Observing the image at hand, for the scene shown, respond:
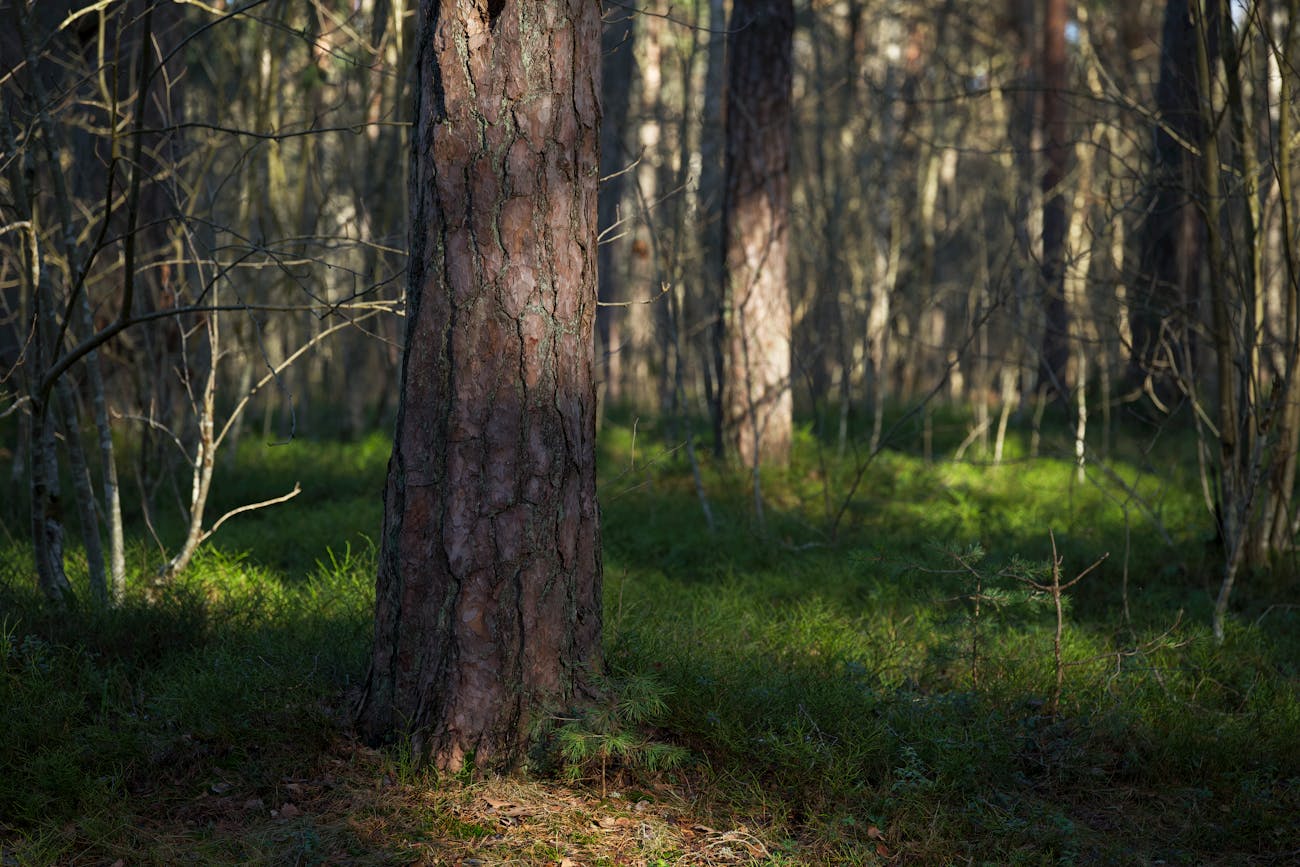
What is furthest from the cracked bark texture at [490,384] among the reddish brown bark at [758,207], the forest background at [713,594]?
the reddish brown bark at [758,207]

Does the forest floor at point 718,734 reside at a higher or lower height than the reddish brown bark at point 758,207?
lower

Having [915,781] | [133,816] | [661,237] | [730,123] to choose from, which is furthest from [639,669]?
[730,123]

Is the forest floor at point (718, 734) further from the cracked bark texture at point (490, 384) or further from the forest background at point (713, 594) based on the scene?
the cracked bark texture at point (490, 384)

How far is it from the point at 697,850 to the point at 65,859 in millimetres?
1784

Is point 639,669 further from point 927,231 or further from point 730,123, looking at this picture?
point 927,231

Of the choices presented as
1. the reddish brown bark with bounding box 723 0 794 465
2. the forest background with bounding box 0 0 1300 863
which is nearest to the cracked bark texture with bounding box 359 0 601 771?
the forest background with bounding box 0 0 1300 863

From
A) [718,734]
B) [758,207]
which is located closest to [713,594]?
[718,734]

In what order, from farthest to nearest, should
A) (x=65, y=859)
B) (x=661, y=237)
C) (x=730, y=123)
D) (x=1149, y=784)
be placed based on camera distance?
(x=730, y=123) < (x=661, y=237) < (x=1149, y=784) < (x=65, y=859)

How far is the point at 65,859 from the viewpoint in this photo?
9.21ft

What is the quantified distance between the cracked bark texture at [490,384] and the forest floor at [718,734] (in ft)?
0.94

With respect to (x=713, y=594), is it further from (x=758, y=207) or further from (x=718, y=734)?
(x=758, y=207)

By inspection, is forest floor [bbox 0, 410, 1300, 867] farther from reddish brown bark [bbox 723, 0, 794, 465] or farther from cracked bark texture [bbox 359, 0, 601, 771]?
reddish brown bark [bbox 723, 0, 794, 465]

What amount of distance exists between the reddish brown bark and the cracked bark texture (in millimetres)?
4634

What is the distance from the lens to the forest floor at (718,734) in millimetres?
2980
